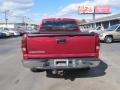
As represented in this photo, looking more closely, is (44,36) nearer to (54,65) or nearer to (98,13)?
(54,65)

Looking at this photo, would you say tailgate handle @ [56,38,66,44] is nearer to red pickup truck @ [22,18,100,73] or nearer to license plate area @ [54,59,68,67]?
red pickup truck @ [22,18,100,73]

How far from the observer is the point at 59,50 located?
8.65 metres

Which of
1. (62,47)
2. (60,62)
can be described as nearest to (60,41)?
(62,47)

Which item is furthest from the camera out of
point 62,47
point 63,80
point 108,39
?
point 108,39

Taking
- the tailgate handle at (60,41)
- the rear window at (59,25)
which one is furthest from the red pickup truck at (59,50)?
the rear window at (59,25)

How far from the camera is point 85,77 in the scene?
937cm

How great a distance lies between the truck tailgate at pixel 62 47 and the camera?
859 cm

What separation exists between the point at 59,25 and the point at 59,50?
365 cm

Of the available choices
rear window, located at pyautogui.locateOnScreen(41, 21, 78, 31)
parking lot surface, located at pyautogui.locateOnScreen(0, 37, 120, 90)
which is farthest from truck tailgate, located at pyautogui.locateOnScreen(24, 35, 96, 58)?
rear window, located at pyautogui.locateOnScreen(41, 21, 78, 31)

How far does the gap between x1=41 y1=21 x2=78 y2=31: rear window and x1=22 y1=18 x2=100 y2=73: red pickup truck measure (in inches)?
136

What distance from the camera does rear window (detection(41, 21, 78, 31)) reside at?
12141 mm

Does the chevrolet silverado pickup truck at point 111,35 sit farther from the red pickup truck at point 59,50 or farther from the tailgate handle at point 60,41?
the tailgate handle at point 60,41

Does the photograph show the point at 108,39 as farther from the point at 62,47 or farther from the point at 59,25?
the point at 62,47

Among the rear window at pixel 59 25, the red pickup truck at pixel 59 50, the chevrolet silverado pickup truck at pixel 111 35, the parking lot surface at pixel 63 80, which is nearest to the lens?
the parking lot surface at pixel 63 80
